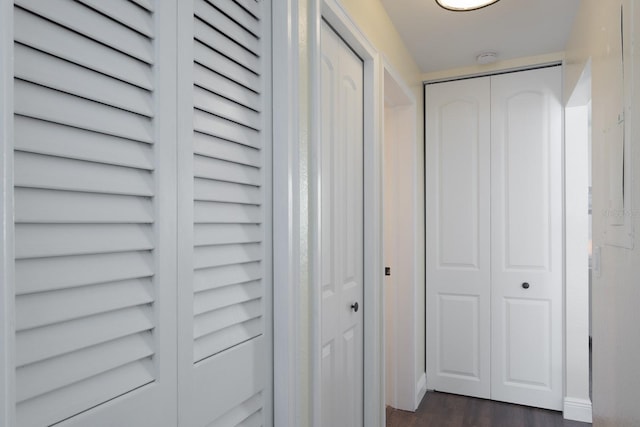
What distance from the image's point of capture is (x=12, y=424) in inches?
24.3

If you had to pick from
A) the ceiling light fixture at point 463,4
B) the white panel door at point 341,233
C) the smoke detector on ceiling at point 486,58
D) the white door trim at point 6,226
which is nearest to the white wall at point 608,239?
the ceiling light fixture at point 463,4

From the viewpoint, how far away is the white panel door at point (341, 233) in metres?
1.72

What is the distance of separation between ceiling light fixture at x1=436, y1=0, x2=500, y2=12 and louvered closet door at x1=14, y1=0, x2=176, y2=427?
1.61 m

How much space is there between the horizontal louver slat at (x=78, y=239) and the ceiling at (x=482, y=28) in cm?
196

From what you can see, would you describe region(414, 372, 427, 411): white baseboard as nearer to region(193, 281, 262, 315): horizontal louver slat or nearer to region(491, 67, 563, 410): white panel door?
region(491, 67, 563, 410): white panel door

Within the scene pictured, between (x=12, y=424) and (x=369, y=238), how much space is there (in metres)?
1.68

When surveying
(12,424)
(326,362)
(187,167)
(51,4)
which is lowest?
(326,362)

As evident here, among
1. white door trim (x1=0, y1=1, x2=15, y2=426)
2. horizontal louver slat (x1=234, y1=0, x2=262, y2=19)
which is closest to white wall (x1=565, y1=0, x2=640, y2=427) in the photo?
horizontal louver slat (x1=234, y1=0, x2=262, y2=19)

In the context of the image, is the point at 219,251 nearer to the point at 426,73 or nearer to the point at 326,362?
the point at 326,362

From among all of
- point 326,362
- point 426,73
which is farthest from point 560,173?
point 326,362

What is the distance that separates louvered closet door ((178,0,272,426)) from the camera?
99 cm

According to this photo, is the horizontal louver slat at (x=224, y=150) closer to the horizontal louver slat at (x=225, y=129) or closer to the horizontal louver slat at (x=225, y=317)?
the horizontal louver slat at (x=225, y=129)

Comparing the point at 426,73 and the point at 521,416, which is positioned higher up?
the point at 426,73

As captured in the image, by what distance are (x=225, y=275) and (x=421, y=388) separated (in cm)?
254
